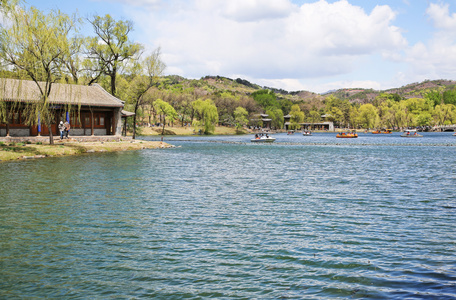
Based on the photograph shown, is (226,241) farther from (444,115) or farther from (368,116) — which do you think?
(444,115)

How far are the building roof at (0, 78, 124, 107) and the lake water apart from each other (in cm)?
2197

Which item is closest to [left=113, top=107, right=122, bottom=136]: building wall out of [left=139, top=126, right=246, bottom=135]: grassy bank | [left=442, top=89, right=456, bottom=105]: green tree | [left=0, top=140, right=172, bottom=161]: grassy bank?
[left=0, top=140, right=172, bottom=161]: grassy bank

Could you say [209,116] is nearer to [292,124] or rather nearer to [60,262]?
[292,124]

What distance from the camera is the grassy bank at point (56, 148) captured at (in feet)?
117

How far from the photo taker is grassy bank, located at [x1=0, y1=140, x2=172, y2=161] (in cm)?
3572

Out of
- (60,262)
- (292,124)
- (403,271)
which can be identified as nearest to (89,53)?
(60,262)

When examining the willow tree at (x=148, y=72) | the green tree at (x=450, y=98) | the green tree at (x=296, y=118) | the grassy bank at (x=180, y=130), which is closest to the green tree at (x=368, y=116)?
the green tree at (x=296, y=118)

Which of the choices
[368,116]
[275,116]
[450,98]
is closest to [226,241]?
[275,116]

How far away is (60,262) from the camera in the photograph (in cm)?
945

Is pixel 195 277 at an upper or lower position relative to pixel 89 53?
lower

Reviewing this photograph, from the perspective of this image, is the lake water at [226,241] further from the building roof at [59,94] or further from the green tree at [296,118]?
the green tree at [296,118]

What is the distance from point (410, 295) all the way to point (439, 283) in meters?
1.07

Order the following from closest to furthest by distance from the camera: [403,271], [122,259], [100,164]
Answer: [403,271]
[122,259]
[100,164]

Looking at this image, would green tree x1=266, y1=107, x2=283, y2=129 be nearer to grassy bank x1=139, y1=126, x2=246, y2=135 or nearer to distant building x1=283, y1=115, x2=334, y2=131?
distant building x1=283, y1=115, x2=334, y2=131
